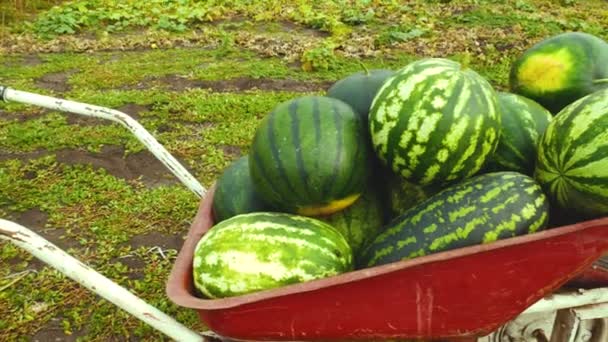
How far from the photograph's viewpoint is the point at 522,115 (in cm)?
209

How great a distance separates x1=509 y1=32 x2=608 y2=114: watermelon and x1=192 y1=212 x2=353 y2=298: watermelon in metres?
1.03

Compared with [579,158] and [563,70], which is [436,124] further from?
[563,70]

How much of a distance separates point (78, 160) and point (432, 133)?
146 inches

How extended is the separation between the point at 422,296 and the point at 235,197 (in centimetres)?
79

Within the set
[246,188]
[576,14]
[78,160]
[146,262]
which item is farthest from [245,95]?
[576,14]

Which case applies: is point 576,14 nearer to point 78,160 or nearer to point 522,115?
point 78,160

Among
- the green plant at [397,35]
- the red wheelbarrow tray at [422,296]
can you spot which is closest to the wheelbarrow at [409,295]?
the red wheelbarrow tray at [422,296]

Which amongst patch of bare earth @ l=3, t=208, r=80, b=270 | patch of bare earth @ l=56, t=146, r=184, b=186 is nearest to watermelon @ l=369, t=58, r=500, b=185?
patch of bare earth @ l=3, t=208, r=80, b=270

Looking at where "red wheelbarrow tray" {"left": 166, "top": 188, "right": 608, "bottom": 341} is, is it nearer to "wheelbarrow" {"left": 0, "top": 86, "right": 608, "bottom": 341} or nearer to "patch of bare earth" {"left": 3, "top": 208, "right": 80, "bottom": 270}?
"wheelbarrow" {"left": 0, "top": 86, "right": 608, "bottom": 341}

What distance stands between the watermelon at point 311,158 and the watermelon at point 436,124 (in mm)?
97

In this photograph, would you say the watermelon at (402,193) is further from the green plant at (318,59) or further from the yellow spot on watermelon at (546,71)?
the green plant at (318,59)

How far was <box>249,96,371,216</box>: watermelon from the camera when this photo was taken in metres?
1.92

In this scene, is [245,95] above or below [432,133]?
below

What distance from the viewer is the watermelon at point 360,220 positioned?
6.94 feet
